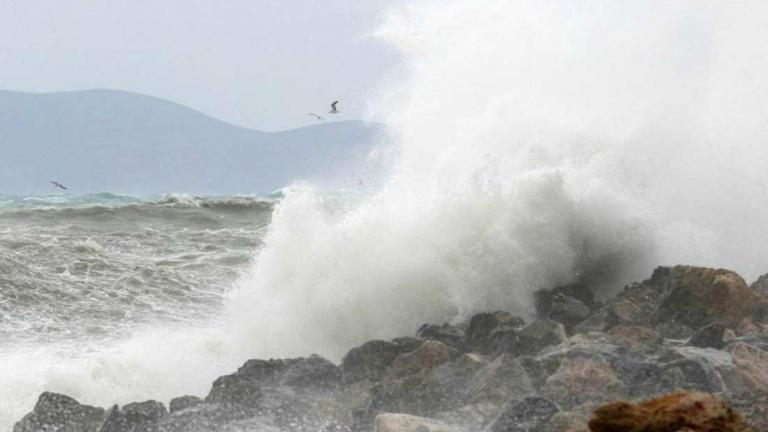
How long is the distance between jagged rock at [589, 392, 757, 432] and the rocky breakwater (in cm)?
122

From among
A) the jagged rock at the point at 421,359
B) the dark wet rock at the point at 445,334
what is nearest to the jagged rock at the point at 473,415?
the jagged rock at the point at 421,359

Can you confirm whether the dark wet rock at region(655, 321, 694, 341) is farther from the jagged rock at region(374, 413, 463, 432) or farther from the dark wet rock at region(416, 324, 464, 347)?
the jagged rock at region(374, 413, 463, 432)

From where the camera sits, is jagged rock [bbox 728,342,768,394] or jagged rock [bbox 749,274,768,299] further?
jagged rock [bbox 749,274,768,299]

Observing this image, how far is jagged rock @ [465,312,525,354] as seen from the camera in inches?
305

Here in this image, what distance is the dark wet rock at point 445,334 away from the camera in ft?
26.3

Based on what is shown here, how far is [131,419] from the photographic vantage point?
19.9ft

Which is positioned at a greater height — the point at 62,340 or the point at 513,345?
the point at 62,340

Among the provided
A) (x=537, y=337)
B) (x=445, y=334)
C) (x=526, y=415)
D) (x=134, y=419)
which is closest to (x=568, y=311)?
(x=445, y=334)

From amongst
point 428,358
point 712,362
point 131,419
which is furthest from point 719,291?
point 131,419

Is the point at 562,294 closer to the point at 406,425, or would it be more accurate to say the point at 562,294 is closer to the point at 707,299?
the point at 707,299

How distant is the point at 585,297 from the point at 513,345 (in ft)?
7.38

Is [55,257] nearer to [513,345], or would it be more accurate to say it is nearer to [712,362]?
[513,345]

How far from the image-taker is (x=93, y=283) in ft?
43.5

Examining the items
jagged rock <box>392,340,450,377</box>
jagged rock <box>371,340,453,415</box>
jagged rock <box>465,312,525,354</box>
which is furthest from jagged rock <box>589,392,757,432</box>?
jagged rock <box>465,312,525,354</box>
